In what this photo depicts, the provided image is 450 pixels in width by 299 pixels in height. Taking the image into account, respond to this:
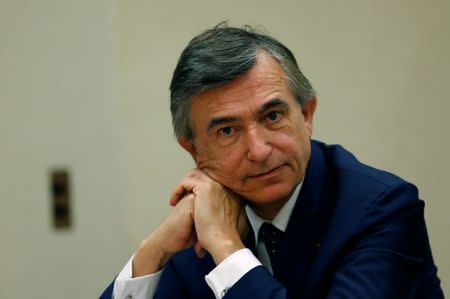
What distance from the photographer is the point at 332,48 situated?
2.38 m

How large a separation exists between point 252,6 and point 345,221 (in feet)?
3.88

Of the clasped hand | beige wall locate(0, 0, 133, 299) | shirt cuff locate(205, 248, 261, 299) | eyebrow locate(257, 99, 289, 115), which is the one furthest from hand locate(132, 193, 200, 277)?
beige wall locate(0, 0, 133, 299)

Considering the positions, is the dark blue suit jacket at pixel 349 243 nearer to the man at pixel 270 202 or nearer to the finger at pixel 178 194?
the man at pixel 270 202

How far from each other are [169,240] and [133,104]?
903mm

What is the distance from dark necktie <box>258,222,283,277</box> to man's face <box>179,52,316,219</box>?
0.29 ft

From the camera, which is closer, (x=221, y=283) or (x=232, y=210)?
(x=221, y=283)

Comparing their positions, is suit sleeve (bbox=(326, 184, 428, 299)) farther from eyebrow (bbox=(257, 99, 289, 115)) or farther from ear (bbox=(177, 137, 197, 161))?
ear (bbox=(177, 137, 197, 161))

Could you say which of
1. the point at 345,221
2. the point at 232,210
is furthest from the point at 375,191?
the point at 232,210

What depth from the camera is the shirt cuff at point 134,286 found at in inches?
65.2

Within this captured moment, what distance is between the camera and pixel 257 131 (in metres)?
1.51

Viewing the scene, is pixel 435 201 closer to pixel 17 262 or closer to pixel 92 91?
pixel 92 91

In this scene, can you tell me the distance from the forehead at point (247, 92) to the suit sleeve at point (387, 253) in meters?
0.38

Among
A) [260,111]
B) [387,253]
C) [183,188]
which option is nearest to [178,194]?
[183,188]

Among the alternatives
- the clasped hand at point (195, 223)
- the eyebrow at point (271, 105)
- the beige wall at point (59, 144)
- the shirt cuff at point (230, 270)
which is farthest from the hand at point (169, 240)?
the beige wall at point (59, 144)
